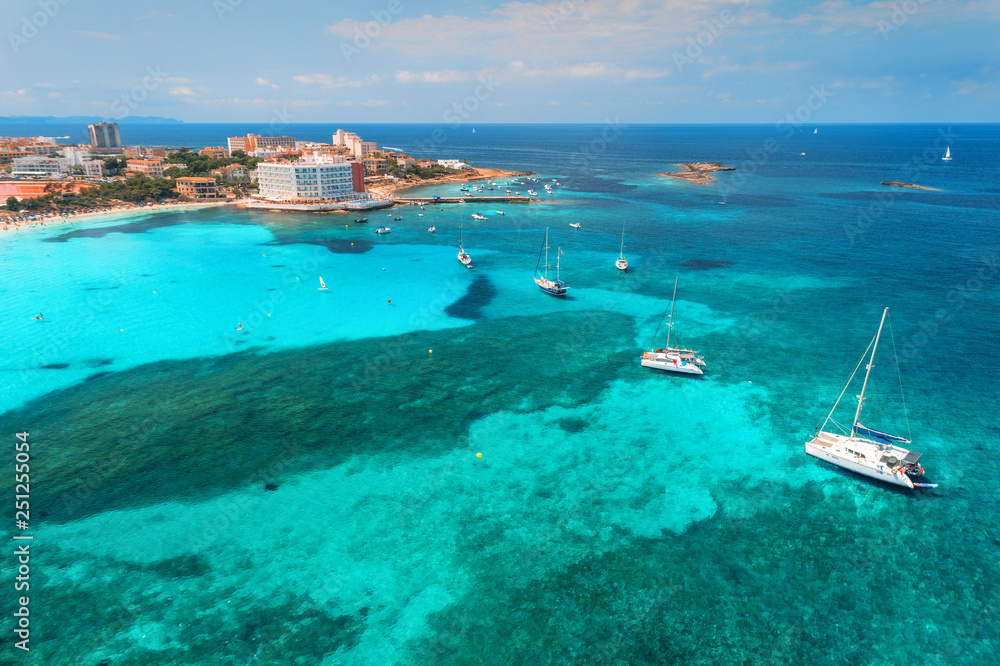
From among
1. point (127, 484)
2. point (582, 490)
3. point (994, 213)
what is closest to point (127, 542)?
point (127, 484)

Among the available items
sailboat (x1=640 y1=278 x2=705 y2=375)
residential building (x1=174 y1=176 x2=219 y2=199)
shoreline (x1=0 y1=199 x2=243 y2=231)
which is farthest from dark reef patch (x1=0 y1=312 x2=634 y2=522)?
residential building (x1=174 y1=176 x2=219 y2=199)

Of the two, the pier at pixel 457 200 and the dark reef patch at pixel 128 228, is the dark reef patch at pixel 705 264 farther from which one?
the dark reef patch at pixel 128 228

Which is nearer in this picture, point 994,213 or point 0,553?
point 0,553

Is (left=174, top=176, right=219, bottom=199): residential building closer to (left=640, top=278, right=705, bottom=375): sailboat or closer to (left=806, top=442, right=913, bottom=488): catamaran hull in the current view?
(left=640, top=278, right=705, bottom=375): sailboat

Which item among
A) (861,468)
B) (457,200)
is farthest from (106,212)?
(861,468)

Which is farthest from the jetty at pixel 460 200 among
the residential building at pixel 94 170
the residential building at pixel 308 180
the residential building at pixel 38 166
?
the residential building at pixel 38 166

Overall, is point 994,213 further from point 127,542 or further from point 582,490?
point 127,542
